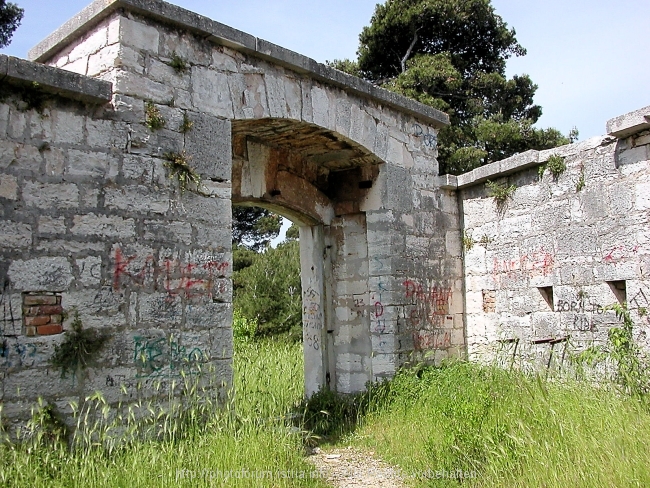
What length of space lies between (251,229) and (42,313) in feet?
63.6

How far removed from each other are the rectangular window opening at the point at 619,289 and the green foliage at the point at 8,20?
1155 centimetres

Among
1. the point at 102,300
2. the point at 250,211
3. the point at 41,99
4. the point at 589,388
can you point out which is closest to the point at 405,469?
the point at 589,388

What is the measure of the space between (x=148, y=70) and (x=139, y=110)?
1.10ft

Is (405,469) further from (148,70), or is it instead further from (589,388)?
(148,70)

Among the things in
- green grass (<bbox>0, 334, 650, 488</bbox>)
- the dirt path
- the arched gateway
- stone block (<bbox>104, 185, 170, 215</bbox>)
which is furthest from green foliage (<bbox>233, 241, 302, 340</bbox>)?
stone block (<bbox>104, 185, 170, 215</bbox>)

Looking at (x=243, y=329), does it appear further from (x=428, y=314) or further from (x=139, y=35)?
(x=139, y=35)

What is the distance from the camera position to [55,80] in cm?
404

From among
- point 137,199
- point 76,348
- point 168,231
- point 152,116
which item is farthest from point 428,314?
point 76,348

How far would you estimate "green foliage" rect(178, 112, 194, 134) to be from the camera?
4797 mm

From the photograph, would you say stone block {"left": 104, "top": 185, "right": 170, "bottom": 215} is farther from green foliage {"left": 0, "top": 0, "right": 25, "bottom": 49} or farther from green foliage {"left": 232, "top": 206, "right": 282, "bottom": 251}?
green foliage {"left": 232, "top": 206, "right": 282, "bottom": 251}

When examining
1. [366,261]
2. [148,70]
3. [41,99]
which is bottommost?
[366,261]

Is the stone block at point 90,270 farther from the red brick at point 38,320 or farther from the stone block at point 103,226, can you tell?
the red brick at point 38,320

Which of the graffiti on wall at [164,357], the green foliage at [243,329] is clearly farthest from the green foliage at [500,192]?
the green foliage at [243,329]

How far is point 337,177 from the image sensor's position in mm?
7219
